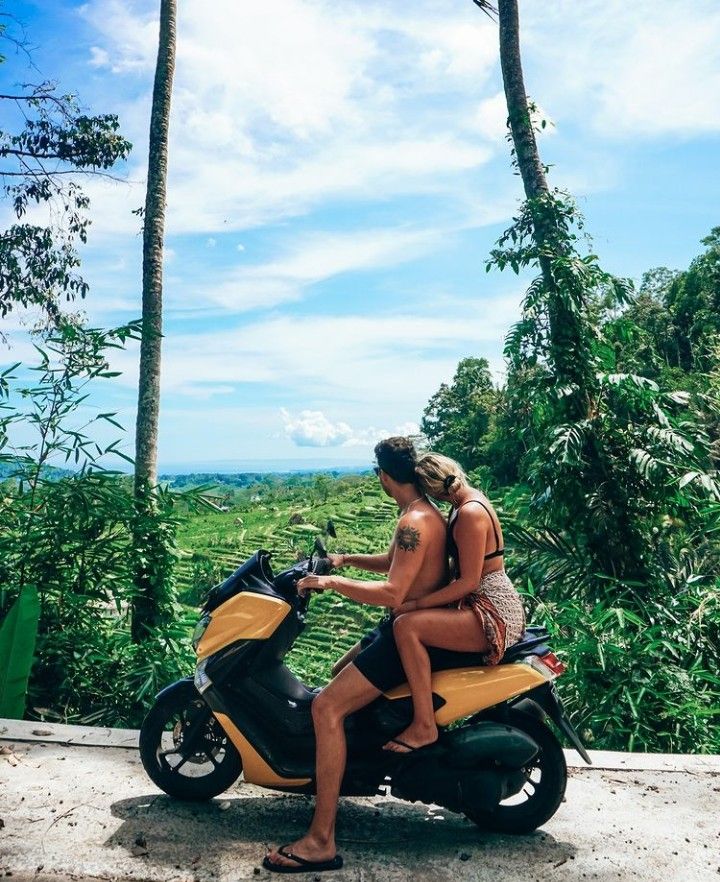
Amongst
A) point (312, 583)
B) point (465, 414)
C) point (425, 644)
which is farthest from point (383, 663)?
point (465, 414)

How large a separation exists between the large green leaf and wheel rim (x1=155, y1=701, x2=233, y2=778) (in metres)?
2.12

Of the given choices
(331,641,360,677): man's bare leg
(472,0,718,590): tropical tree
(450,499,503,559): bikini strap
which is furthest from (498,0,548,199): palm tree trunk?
(331,641,360,677): man's bare leg

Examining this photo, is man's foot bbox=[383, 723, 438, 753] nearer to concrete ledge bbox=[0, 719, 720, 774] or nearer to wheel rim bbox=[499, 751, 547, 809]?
wheel rim bbox=[499, 751, 547, 809]

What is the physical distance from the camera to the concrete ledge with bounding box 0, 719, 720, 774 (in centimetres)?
437

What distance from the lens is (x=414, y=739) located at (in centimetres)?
331

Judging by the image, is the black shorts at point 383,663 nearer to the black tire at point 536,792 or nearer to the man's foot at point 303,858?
the black tire at point 536,792

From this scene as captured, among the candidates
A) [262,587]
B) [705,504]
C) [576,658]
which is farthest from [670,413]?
[262,587]

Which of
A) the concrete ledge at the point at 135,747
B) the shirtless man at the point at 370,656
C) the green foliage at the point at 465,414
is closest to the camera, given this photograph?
the shirtless man at the point at 370,656

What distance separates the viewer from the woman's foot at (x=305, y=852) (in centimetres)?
312

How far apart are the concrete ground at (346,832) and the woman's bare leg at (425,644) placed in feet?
1.55

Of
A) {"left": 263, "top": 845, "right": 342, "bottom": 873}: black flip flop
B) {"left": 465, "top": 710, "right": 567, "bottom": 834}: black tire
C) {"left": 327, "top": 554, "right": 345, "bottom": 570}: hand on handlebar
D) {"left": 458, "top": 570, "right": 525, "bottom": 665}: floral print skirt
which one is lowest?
{"left": 263, "top": 845, "right": 342, "bottom": 873}: black flip flop

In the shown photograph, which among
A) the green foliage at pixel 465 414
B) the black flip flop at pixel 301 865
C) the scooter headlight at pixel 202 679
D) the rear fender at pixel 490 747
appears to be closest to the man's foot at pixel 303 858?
the black flip flop at pixel 301 865

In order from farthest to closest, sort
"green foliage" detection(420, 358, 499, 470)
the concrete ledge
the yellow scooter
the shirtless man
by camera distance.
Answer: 1. "green foliage" detection(420, 358, 499, 470)
2. the concrete ledge
3. the yellow scooter
4. the shirtless man

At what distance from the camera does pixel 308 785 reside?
346 cm
